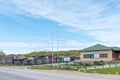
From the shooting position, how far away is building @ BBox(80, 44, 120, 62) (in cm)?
6500

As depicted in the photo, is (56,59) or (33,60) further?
(56,59)

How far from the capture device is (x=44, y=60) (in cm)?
8444

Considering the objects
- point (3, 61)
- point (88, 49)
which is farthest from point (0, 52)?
point (88, 49)

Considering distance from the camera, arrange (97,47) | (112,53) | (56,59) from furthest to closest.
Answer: (56,59), (97,47), (112,53)

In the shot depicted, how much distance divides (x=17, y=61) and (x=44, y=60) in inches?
330

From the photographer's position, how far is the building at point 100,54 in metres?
65.0

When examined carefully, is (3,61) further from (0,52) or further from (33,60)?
(0,52)

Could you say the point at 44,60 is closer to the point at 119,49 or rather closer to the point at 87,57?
the point at 87,57

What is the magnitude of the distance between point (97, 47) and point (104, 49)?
3.67m

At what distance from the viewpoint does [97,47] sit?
70125 mm

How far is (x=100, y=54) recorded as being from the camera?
67.9m

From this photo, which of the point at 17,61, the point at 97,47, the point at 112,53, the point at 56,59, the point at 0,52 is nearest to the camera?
the point at 112,53

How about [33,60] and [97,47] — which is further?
[33,60]

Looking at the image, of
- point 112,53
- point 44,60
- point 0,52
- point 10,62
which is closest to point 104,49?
point 112,53
